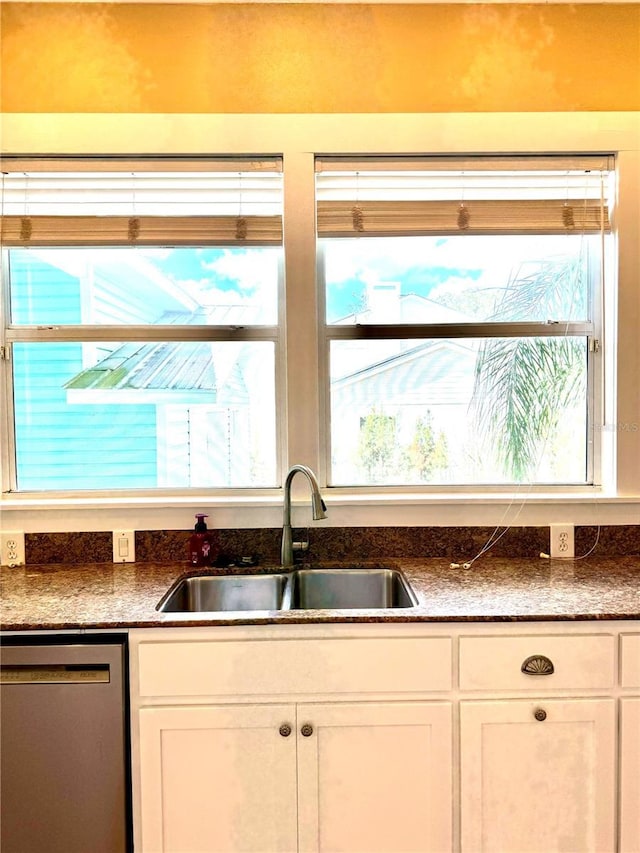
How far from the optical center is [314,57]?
2.01 m

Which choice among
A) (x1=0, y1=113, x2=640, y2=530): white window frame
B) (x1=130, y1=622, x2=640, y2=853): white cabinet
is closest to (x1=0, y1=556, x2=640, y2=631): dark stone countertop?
(x1=130, y1=622, x2=640, y2=853): white cabinet

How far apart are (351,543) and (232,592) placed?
459mm

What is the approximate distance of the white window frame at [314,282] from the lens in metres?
2.02

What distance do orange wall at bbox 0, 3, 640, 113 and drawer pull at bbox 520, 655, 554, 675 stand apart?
185 centimetres

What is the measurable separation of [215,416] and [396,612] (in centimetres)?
103

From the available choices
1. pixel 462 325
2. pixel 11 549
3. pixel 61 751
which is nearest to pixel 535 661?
pixel 462 325

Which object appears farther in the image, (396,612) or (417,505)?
(417,505)

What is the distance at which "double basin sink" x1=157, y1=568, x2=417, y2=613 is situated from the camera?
1917 mm

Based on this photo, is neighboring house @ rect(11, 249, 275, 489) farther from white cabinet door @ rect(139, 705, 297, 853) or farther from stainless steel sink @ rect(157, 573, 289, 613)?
white cabinet door @ rect(139, 705, 297, 853)

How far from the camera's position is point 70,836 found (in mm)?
1506

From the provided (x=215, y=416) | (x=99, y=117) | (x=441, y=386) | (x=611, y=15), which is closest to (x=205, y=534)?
(x=215, y=416)

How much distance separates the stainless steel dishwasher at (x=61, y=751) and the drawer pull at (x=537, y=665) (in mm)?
1097

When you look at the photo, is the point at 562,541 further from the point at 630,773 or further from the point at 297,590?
the point at 297,590

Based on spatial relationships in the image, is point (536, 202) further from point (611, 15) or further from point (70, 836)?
point (70, 836)
